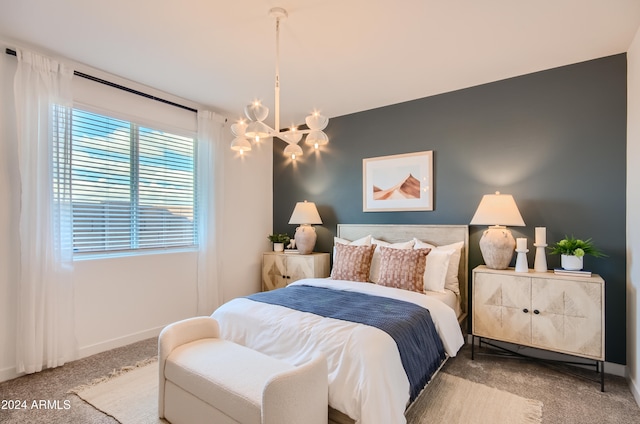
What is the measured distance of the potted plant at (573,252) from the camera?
8.53 ft

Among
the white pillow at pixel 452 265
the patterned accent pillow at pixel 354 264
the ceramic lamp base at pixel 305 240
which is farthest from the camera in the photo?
the ceramic lamp base at pixel 305 240

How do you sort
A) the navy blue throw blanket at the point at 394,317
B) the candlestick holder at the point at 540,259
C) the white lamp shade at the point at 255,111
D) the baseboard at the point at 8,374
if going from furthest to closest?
the candlestick holder at the point at 540,259, the baseboard at the point at 8,374, the white lamp shade at the point at 255,111, the navy blue throw blanket at the point at 394,317

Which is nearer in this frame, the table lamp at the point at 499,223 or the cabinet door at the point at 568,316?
the cabinet door at the point at 568,316

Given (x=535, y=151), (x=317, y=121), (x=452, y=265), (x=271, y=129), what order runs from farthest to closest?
(x=452, y=265), (x=535, y=151), (x=317, y=121), (x=271, y=129)

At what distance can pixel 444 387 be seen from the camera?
2441 mm

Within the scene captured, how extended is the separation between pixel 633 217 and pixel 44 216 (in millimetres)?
4792

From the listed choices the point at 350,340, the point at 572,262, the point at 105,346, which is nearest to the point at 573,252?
the point at 572,262

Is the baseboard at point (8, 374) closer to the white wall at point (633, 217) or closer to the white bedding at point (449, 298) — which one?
the white bedding at point (449, 298)

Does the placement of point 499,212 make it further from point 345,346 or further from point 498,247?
point 345,346

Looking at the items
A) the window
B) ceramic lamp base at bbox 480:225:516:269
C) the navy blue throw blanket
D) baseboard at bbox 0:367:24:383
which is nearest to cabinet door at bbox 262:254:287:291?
the window

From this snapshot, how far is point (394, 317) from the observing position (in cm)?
214

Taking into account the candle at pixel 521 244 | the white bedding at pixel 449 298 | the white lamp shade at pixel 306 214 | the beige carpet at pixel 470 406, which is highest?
the white lamp shade at pixel 306 214

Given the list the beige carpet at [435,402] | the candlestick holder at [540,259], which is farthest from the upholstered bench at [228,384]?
the candlestick holder at [540,259]

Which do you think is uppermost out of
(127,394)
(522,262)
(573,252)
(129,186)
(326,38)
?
(326,38)
